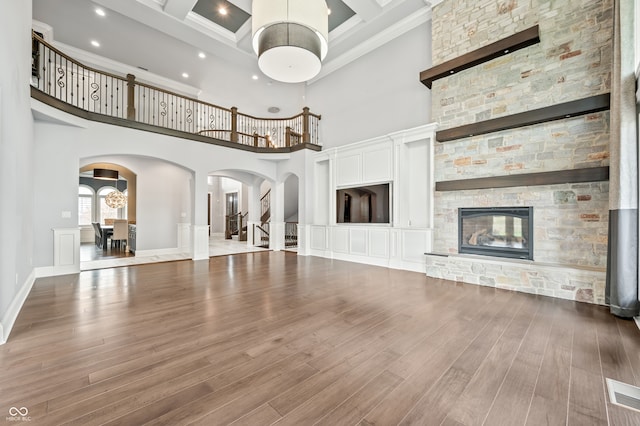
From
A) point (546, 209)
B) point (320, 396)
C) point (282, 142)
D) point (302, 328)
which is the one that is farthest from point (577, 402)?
point (282, 142)

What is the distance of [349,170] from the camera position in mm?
7152

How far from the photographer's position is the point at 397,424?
145cm

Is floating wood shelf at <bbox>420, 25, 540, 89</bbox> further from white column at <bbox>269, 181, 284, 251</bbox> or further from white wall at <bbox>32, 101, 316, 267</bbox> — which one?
white column at <bbox>269, 181, 284, 251</bbox>

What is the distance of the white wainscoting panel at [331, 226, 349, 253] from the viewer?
7.14 metres

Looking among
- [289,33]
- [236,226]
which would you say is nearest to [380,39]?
[289,33]

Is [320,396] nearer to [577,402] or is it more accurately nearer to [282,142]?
[577,402]

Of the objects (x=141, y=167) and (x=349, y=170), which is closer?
(x=349, y=170)

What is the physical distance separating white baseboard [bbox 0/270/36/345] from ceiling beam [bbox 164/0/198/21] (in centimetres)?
606

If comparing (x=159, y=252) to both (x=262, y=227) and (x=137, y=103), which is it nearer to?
(x=262, y=227)

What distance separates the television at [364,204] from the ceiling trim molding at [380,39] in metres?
3.74

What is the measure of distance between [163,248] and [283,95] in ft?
22.5

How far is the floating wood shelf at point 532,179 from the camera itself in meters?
3.63

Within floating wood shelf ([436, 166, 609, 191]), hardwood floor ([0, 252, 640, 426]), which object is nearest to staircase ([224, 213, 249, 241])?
hardwood floor ([0, 252, 640, 426])

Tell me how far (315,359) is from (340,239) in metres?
5.24
